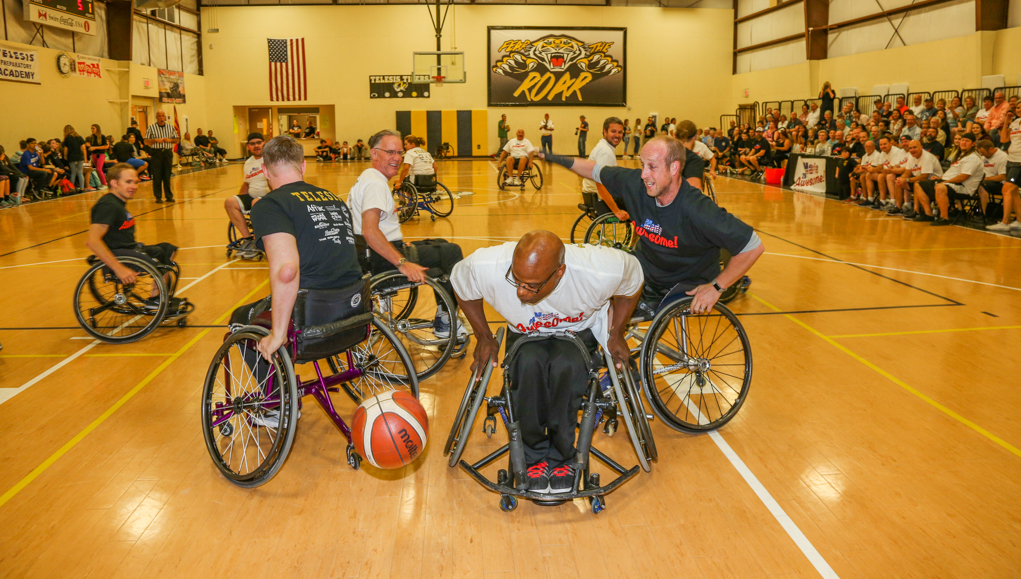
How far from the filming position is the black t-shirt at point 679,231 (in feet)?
11.0

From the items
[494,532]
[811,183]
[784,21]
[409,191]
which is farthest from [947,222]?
[784,21]

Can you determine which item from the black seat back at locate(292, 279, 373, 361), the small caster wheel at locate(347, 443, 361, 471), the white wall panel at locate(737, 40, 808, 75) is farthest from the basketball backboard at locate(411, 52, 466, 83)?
the small caster wheel at locate(347, 443, 361, 471)

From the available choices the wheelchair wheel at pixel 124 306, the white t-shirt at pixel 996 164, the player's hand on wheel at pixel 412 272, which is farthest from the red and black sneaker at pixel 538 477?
the white t-shirt at pixel 996 164

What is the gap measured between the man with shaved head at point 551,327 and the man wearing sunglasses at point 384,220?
1.48 m

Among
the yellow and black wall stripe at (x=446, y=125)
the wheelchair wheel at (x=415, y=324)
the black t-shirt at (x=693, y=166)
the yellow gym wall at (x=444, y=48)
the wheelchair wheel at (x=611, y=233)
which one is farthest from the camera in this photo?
the yellow and black wall stripe at (x=446, y=125)

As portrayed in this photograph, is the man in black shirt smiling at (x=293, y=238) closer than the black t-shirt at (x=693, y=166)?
Yes

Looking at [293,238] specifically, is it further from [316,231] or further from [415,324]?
[415,324]

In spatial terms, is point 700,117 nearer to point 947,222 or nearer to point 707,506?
point 947,222

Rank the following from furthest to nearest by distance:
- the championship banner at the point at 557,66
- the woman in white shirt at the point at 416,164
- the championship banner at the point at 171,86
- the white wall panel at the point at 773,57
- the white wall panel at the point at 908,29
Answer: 1. the championship banner at the point at 557,66
2. the championship banner at the point at 171,86
3. the white wall panel at the point at 773,57
4. the white wall panel at the point at 908,29
5. the woman in white shirt at the point at 416,164

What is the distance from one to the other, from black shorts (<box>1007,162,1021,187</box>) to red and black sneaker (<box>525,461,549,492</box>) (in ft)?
31.3

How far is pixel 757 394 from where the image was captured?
4.10m

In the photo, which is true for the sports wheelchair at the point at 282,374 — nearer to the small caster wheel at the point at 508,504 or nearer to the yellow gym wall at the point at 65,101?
the small caster wheel at the point at 508,504

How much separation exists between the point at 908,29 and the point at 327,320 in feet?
61.8

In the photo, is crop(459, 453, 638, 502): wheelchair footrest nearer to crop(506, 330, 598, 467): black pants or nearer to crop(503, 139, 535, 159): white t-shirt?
crop(506, 330, 598, 467): black pants
